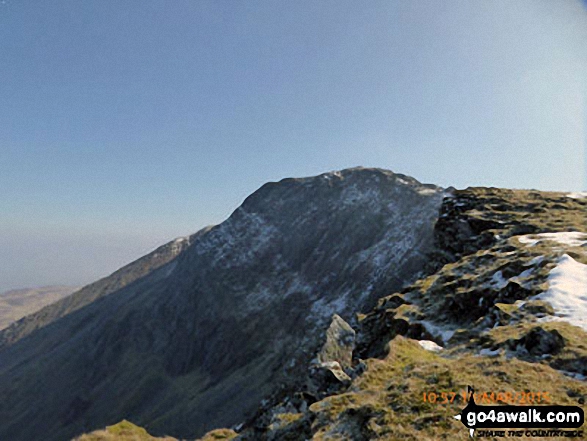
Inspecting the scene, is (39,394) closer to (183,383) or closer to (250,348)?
(183,383)

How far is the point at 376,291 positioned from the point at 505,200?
54.8m

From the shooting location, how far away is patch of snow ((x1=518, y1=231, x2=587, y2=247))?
74.8ft

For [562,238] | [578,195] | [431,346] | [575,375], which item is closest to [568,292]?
[431,346]

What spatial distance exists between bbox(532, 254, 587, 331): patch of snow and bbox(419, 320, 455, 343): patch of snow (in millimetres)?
4400

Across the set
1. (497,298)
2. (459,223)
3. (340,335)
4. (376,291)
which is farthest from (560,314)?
(376,291)

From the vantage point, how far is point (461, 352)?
13.3m

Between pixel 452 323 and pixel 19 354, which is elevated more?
pixel 452 323

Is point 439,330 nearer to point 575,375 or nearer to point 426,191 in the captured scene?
point 575,375

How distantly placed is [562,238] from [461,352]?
1791 centimetres

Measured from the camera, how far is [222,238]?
506 ft

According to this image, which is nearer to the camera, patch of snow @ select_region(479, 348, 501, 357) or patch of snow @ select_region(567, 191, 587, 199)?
patch of snow @ select_region(479, 348, 501, 357)

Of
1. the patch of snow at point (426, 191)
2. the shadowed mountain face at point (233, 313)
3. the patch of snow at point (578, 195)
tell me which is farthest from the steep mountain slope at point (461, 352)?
the patch of snow at point (426, 191)

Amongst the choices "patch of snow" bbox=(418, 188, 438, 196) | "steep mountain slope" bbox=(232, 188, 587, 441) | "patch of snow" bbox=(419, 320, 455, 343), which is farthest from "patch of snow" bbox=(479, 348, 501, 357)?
"patch of snow" bbox=(418, 188, 438, 196)

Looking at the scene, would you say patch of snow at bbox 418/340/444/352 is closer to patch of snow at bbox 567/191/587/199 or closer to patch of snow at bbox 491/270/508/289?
patch of snow at bbox 491/270/508/289
